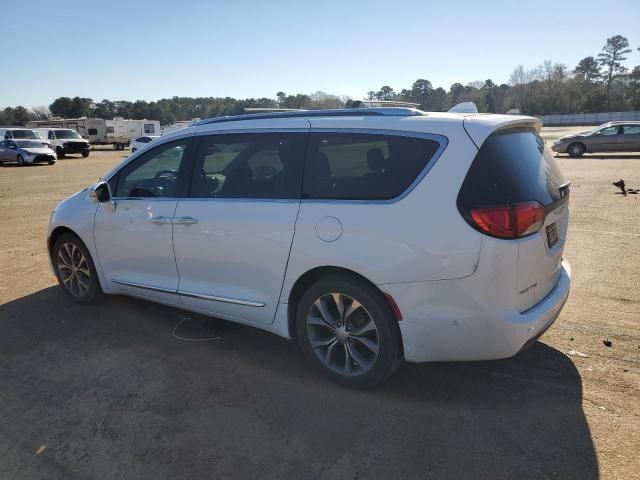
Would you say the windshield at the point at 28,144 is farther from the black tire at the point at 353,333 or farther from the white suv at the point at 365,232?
the black tire at the point at 353,333

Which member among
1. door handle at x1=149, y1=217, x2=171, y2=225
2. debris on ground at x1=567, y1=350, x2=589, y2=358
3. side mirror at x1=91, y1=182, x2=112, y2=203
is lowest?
debris on ground at x1=567, y1=350, x2=589, y2=358

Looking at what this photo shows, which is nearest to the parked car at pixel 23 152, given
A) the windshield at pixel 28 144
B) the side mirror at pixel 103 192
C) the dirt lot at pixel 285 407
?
the windshield at pixel 28 144

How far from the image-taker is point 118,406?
3354 mm

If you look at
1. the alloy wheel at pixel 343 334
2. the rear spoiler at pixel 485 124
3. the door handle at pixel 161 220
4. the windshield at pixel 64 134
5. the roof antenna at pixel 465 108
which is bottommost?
the alloy wheel at pixel 343 334

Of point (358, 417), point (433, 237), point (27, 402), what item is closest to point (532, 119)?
point (433, 237)

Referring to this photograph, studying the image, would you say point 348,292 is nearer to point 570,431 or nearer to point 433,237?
point 433,237

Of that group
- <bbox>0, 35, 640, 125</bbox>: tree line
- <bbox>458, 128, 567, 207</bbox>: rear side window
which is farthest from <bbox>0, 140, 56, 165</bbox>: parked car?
<bbox>0, 35, 640, 125</bbox>: tree line

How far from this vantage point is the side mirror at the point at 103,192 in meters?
4.64

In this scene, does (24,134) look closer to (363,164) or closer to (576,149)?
(576,149)

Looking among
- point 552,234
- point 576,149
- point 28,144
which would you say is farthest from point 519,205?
point 28,144

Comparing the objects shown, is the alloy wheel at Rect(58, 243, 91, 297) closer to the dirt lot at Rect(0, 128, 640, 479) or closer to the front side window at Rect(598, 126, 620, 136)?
the dirt lot at Rect(0, 128, 640, 479)

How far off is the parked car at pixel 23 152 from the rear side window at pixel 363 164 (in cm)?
3058

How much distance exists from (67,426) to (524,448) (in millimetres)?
2684

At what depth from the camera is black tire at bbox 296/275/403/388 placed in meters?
3.20
